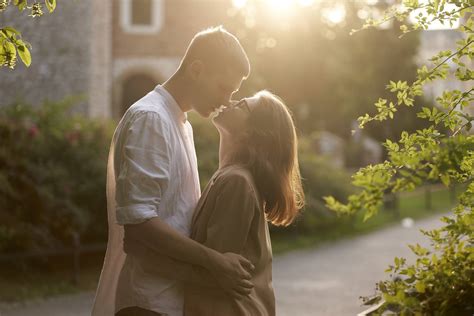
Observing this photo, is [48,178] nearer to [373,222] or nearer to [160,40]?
[373,222]

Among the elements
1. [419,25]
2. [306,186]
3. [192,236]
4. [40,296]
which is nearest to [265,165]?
[192,236]

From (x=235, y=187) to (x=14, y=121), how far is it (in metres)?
8.32

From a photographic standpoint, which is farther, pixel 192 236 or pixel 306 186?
pixel 306 186

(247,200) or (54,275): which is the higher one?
(247,200)

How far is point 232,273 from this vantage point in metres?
2.76

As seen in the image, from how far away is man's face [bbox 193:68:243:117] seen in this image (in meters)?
2.92

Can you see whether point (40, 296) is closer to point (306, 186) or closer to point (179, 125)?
point (179, 125)

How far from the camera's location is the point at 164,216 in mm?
2859

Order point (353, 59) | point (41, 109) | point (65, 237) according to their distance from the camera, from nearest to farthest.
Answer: point (65, 237) → point (41, 109) → point (353, 59)

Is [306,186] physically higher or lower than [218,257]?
lower

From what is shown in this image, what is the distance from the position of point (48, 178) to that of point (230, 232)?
26.2ft

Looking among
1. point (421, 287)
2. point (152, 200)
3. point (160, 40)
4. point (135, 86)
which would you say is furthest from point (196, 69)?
point (135, 86)

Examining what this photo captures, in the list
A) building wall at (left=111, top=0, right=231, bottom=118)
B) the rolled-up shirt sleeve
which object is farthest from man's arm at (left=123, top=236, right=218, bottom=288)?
building wall at (left=111, top=0, right=231, bottom=118)

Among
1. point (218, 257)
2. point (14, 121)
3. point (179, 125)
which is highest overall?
point (179, 125)
